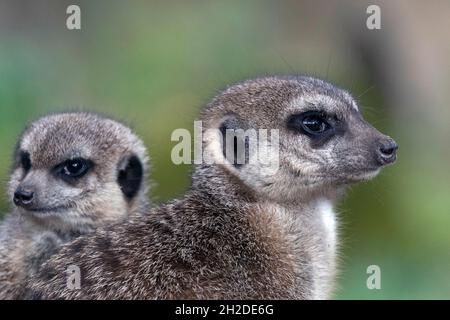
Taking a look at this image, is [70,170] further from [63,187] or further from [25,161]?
[25,161]

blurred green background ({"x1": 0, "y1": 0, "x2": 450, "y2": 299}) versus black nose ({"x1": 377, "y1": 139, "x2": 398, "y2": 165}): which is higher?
blurred green background ({"x1": 0, "y1": 0, "x2": 450, "y2": 299})

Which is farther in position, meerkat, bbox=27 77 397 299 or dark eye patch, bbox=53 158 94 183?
dark eye patch, bbox=53 158 94 183

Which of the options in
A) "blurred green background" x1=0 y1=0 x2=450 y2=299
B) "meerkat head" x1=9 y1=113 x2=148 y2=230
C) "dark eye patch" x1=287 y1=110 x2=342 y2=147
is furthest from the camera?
"blurred green background" x1=0 y1=0 x2=450 y2=299

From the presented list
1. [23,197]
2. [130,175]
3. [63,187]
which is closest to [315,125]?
[130,175]

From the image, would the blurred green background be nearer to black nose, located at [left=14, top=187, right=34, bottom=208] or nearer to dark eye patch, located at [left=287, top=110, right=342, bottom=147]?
black nose, located at [left=14, top=187, right=34, bottom=208]

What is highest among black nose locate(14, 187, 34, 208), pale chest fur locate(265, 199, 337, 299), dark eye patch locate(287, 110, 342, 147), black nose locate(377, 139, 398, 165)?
dark eye patch locate(287, 110, 342, 147)

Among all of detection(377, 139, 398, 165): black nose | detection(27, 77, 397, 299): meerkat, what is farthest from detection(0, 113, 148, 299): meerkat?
detection(377, 139, 398, 165): black nose

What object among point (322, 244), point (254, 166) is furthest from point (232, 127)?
point (322, 244)

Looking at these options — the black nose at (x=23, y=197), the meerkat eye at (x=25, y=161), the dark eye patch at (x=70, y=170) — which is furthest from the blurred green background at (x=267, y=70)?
the black nose at (x=23, y=197)

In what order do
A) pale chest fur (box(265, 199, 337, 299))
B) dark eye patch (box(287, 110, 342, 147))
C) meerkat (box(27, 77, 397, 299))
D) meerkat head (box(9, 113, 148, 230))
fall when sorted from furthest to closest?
meerkat head (box(9, 113, 148, 230))
dark eye patch (box(287, 110, 342, 147))
pale chest fur (box(265, 199, 337, 299))
meerkat (box(27, 77, 397, 299))
